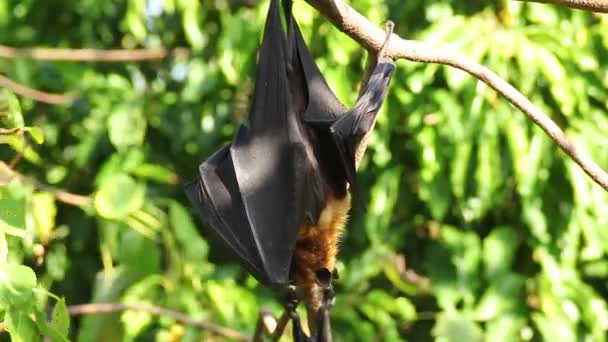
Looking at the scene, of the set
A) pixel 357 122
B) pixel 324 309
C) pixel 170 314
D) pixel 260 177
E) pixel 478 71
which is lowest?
pixel 170 314

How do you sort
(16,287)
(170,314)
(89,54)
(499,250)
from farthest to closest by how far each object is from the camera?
(89,54)
(499,250)
(170,314)
(16,287)

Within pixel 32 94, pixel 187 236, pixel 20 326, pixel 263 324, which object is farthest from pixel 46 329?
pixel 32 94

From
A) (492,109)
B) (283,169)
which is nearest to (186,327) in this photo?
(283,169)

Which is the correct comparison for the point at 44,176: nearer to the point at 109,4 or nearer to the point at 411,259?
the point at 109,4

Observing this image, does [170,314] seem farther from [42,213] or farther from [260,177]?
[260,177]

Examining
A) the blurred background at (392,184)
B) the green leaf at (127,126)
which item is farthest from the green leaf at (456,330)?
the green leaf at (127,126)

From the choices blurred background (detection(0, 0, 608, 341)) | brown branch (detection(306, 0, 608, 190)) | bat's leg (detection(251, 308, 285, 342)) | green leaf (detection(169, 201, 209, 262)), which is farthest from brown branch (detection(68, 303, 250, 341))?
brown branch (detection(306, 0, 608, 190))

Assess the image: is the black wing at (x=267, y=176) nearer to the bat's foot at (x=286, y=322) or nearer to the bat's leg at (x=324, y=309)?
the bat's foot at (x=286, y=322)

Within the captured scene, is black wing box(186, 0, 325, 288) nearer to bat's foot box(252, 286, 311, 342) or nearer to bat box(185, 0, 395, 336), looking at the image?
bat box(185, 0, 395, 336)
